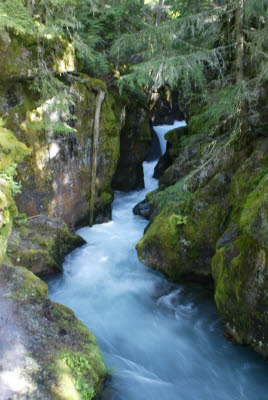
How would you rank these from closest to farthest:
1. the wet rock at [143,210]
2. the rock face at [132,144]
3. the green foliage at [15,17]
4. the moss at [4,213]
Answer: the moss at [4,213] < the green foliage at [15,17] < the wet rock at [143,210] < the rock face at [132,144]

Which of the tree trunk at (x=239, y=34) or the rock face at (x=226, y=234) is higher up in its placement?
the tree trunk at (x=239, y=34)

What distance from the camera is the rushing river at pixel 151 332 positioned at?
4910 mm

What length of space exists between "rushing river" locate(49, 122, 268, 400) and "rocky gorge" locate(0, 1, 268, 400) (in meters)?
0.43

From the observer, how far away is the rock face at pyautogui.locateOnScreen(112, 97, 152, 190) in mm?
14242

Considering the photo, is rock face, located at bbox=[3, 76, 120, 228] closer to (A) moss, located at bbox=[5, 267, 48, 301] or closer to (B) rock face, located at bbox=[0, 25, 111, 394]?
(B) rock face, located at bbox=[0, 25, 111, 394]

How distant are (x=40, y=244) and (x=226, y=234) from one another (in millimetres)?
5104

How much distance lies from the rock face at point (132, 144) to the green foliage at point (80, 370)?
1122cm

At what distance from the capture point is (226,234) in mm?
6332

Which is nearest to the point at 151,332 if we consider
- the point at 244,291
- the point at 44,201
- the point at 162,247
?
the point at 162,247

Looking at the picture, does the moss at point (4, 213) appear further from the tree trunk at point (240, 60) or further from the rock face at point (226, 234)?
the tree trunk at point (240, 60)

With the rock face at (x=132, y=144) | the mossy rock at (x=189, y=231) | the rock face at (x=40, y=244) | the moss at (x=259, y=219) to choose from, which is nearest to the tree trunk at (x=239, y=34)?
the mossy rock at (x=189, y=231)

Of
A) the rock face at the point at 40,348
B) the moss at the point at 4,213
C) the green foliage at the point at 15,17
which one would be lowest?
the rock face at the point at 40,348

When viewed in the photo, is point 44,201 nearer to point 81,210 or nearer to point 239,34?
point 81,210

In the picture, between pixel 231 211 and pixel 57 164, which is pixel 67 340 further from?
pixel 57 164
